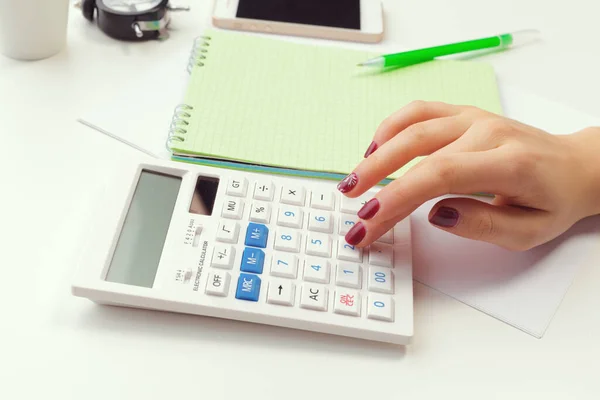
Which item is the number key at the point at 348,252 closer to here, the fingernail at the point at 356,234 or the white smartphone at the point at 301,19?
the fingernail at the point at 356,234

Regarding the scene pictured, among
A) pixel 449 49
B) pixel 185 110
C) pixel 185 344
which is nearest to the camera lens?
pixel 185 344

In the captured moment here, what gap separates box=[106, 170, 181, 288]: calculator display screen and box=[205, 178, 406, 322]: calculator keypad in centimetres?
4

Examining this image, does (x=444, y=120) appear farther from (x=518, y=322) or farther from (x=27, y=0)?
(x=27, y=0)

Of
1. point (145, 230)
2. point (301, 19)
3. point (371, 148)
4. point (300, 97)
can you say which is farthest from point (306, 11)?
point (145, 230)

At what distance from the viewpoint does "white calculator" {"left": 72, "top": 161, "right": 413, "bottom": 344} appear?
1.43 feet

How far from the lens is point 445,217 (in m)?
0.48

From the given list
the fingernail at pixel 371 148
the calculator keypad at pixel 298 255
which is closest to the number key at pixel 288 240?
the calculator keypad at pixel 298 255

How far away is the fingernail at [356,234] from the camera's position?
0.47 meters

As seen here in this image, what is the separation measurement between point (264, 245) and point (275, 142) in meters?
0.13

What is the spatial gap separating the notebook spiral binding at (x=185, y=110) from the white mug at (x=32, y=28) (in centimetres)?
13

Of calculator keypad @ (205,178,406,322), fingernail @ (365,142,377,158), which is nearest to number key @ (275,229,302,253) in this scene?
calculator keypad @ (205,178,406,322)

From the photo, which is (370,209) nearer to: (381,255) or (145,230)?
(381,255)

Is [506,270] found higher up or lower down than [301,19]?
lower down

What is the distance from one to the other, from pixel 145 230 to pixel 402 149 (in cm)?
20
